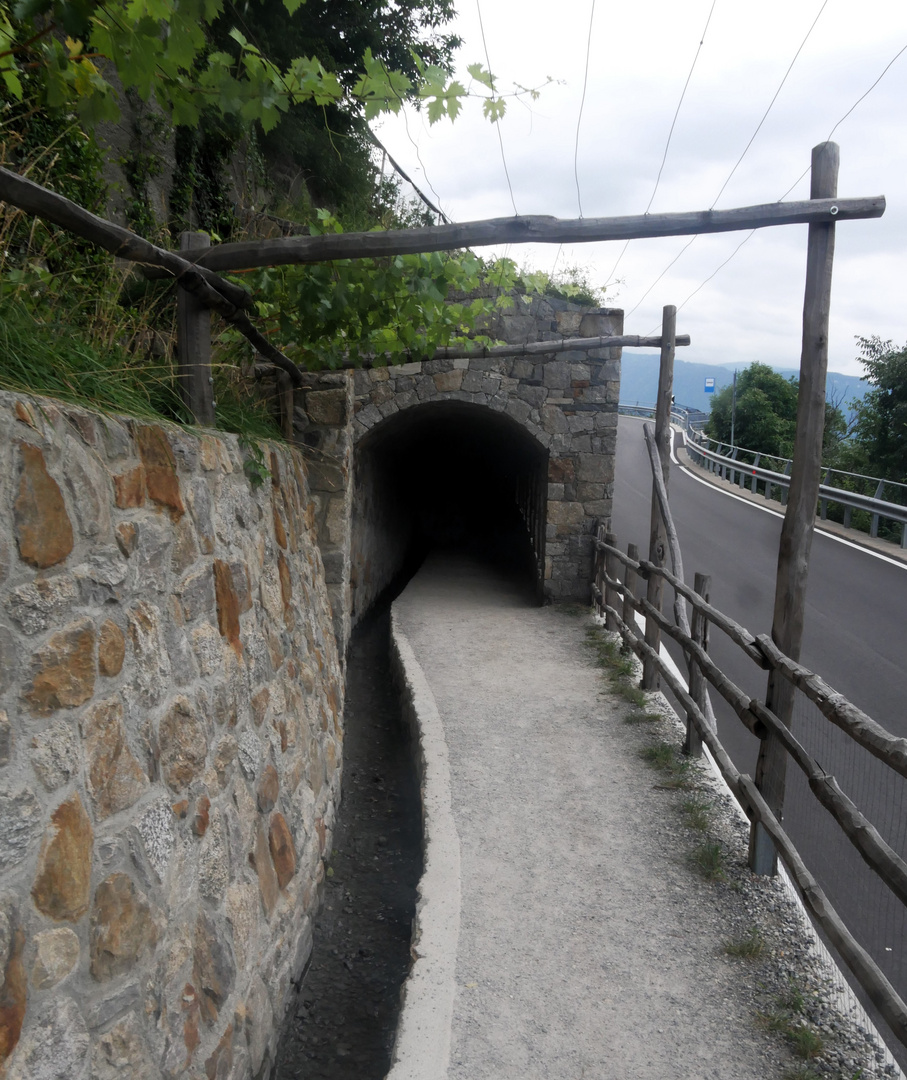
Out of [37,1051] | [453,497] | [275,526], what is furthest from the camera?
[453,497]

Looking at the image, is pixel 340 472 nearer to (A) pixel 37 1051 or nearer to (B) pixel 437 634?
(B) pixel 437 634

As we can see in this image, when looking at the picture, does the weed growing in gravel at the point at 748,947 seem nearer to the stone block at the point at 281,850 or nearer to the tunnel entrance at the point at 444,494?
the stone block at the point at 281,850

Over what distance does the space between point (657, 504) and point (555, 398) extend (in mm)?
2392

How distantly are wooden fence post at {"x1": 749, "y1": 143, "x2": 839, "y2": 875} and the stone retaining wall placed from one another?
6.94ft

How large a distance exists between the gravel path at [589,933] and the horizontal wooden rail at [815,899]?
0.87 feet

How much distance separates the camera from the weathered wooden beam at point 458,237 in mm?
2719

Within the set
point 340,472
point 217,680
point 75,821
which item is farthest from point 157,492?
point 340,472

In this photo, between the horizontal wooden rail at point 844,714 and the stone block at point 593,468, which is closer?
the horizontal wooden rail at point 844,714

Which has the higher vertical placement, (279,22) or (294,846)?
(279,22)

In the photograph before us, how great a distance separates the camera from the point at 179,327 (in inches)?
108

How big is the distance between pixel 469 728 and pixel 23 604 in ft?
12.8

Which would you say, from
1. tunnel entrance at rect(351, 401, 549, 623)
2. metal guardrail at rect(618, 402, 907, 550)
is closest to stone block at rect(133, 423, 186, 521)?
tunnel entrance at rect(351, 401, 549, 623)

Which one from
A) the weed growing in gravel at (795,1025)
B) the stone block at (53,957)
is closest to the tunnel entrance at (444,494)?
the weed growing in gravel at (795,1025)

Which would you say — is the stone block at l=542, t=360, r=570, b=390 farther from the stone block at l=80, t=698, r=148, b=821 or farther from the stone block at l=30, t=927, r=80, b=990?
the stone block at l=30, t=927, r=80, b=990
